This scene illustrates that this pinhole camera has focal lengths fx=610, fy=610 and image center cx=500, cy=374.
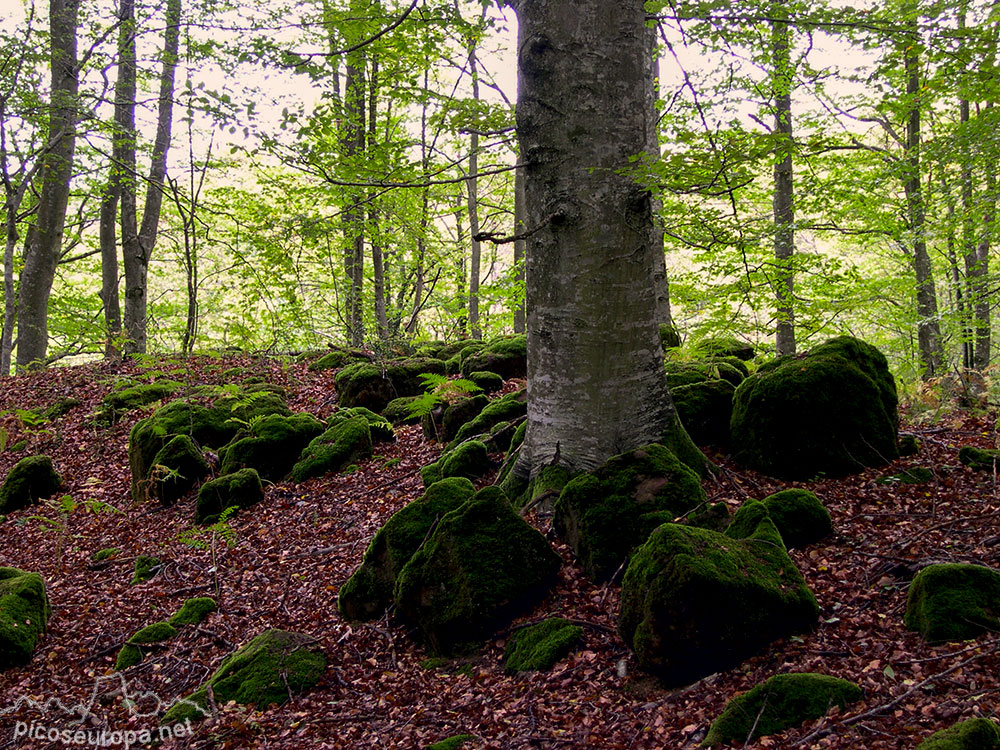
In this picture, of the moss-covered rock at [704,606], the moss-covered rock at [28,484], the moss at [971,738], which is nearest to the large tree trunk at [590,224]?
the moss-covered rock at [704,606]

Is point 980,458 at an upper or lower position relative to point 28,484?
upper

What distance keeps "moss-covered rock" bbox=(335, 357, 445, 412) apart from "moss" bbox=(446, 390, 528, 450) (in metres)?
2.45

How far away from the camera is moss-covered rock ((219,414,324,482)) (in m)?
7.93

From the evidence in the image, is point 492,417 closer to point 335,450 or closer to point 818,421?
point 335,450

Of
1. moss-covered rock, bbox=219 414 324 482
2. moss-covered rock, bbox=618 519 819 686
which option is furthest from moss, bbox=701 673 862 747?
moss-covered rock, bbox=219 414 324 482

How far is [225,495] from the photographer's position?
7293mm

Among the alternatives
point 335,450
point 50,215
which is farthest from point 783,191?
point 50,215

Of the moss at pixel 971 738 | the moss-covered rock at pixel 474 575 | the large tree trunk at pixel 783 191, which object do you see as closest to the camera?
the moss at pixel 971 738

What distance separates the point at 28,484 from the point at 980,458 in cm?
1090

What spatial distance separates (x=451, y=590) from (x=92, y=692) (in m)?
2.78

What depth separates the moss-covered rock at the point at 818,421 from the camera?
515 centimetres

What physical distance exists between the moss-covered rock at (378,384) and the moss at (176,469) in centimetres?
224

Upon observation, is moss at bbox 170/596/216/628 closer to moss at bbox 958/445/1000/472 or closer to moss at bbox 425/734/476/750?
moss at bbox 425/734/476/750

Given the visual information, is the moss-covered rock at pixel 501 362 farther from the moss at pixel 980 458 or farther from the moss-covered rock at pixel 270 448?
the moss at pixel 980 458
